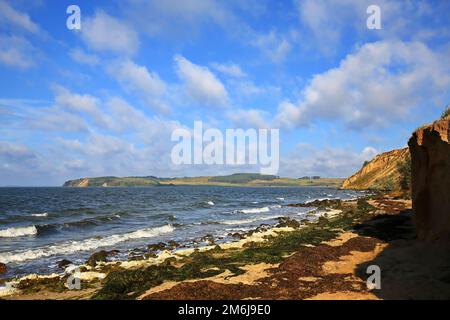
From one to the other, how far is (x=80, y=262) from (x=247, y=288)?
12.5m

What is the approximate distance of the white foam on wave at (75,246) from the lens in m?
22.1

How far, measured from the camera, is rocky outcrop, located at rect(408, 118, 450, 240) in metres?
14.5

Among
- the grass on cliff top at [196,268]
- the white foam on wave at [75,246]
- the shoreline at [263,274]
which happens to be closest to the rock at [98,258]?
the shoreline at [263,274]

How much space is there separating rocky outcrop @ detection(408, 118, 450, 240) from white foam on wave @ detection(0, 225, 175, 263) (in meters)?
20.9

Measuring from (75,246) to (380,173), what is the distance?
12383cm

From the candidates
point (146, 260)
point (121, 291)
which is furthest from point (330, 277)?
point (146, 260)

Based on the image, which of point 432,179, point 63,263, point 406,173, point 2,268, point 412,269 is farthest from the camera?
point 406,173

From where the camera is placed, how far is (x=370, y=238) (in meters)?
21.7

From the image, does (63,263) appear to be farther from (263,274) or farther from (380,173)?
(380,173)

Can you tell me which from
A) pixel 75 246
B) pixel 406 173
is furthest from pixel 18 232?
pixel 406 173

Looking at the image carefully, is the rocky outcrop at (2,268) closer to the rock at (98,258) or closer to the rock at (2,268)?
the rock at (2,268)

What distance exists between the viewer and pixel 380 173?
12888 centimetres

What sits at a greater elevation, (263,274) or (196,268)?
(263,274)
